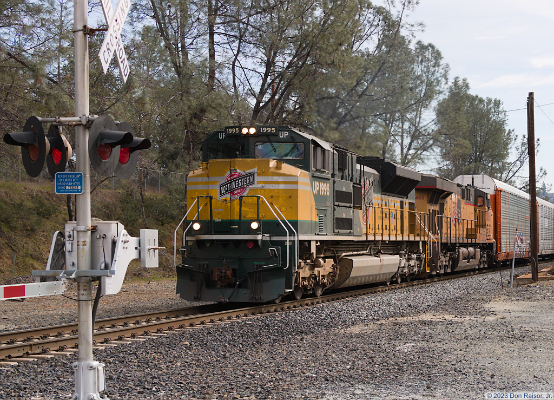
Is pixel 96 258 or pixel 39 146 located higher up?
pixel 39 146

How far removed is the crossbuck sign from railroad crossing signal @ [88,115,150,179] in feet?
1.32

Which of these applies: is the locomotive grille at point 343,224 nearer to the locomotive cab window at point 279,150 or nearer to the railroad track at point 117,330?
the railroad track at point 117,330

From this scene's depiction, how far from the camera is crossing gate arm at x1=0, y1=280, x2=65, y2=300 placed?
3993 millimetres

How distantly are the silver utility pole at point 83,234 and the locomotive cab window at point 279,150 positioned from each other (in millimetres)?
6911

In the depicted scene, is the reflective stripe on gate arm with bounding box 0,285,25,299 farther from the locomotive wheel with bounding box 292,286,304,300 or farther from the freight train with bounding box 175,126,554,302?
the locomotive wheel with bounding box 292,286,304,300

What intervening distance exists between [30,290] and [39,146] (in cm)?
106

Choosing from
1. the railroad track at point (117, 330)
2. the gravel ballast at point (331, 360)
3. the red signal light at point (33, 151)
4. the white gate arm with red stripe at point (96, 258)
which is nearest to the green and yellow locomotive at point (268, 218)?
the railroad track at point (117, 330)

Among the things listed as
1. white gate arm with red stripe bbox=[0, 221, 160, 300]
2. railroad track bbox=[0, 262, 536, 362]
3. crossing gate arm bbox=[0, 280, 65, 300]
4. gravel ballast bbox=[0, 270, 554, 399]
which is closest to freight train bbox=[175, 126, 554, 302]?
railroad track bbox=[0, 262, 536, 362]

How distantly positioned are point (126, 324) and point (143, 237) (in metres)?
4.79

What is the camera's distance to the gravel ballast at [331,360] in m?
5.20

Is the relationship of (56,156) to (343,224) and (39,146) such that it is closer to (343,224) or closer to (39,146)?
(39,146)

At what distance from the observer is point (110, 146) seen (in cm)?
439

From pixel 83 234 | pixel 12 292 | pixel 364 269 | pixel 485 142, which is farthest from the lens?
pixel 485 142

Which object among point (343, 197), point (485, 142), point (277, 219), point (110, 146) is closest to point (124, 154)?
point (110, 146)
